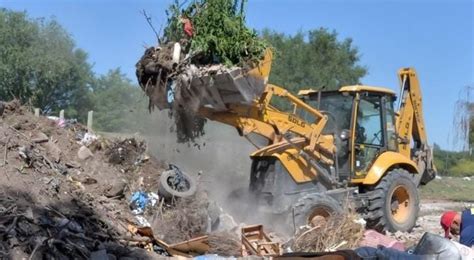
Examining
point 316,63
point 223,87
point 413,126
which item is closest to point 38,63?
point 316,63

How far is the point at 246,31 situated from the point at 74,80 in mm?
23819

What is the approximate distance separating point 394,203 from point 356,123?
65.1 inches

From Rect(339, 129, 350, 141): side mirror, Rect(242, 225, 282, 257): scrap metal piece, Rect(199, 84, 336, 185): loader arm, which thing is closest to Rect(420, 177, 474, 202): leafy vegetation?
Rect(339, 129, 350, 141): side mirror

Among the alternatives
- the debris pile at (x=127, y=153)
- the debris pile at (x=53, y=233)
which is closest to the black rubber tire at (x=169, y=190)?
the debris pile at (x=127, y=153)

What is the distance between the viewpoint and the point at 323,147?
1066cm

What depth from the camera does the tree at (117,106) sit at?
11151 millimetres

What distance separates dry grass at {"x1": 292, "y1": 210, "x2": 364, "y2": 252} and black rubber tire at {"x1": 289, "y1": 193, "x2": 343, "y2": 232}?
601 mm

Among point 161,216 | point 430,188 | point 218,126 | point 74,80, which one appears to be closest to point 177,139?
point 218,126

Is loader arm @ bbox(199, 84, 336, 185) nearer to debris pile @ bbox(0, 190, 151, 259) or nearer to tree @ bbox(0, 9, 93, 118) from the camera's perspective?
debris pile @ bbox(0, 190, 151, 259)

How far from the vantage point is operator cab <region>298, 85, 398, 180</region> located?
10859 mm

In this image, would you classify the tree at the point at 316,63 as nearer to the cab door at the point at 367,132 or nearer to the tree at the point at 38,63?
the tree at the point at 38,63

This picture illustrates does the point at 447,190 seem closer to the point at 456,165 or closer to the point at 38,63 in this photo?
the point at 456,165

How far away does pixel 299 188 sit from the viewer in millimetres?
10406

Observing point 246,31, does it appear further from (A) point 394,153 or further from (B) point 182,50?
(A) point 394,153
